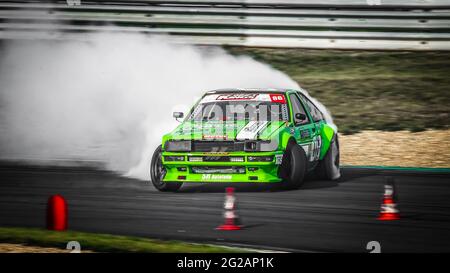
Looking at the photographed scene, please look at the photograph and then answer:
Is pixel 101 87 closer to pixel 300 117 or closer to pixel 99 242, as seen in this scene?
pixel 300 117

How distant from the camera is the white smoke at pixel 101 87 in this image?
1733cm

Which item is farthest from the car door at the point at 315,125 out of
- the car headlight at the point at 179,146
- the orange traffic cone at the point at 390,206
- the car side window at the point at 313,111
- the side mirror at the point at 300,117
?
the orange traffic cone at the point at 390,206

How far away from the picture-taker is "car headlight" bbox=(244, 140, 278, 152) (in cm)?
1202

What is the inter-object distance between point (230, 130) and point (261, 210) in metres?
1.64

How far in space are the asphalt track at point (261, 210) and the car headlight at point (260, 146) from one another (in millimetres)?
554

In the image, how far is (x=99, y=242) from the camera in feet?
29.4

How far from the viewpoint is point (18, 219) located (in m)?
10.6

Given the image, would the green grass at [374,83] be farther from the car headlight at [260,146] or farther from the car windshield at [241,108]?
Result: the car headlight at [260,146]

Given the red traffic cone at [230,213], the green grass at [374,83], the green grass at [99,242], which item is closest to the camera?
the green grass at [99,242]

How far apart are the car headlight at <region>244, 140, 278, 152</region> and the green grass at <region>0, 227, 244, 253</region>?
2989mm

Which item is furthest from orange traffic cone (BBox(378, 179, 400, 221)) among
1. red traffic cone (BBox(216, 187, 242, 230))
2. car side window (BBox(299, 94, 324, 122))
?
car side window (BBox(299, 94, 324, 122))

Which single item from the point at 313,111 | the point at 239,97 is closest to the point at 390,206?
the point at 239,97
